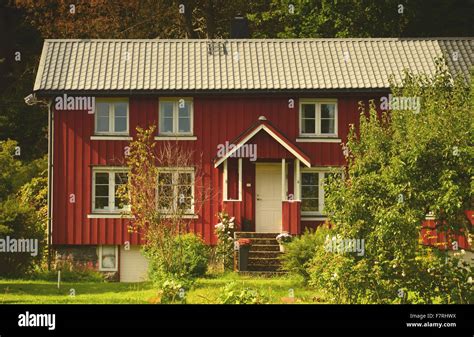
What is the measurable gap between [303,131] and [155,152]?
4.56 meters

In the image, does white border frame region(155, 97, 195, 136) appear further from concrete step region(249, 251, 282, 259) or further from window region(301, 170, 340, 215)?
concrete step region(249, 251, 282, 259)

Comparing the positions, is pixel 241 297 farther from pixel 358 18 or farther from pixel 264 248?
pixel 358 18

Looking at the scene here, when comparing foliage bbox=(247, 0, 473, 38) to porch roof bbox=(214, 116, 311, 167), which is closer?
porch roof bbox=(214, 116, 311, 167)

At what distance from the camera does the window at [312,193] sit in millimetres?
38688

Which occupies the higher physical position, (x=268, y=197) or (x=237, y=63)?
(x=237, y=63)

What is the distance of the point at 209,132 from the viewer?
38.9 m

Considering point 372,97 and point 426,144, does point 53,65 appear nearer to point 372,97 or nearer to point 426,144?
point 372,97

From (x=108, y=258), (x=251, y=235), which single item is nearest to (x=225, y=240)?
(x=251, y=235)

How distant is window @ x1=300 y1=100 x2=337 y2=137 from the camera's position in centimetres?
3912

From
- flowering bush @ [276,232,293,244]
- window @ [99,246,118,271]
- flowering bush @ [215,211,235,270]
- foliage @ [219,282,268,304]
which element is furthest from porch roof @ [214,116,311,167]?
foliage @ [219,282,268,304]

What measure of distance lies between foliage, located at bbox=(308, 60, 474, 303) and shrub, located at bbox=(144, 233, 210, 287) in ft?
18.6

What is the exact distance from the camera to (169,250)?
1240 inches

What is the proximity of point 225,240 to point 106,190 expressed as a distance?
4.09 m

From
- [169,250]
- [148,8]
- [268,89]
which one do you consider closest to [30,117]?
[148,8]
